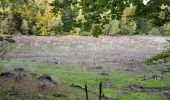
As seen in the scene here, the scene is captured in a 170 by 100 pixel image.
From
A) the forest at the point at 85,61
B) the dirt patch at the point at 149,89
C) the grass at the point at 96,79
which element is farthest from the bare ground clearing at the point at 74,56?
the grass at the point at 96,79

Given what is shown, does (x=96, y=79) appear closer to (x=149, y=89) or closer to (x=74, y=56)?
(x=149, y=89)

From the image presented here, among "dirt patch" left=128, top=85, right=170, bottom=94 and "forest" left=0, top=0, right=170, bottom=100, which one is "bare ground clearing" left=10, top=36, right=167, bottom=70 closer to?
"forest" left=0, top=0, right=170, bottom=100

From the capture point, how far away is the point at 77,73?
1516 inches

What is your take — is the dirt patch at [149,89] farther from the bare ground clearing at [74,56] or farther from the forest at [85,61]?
the bare ground clearing at [74,56]

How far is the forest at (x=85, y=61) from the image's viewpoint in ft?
30.2

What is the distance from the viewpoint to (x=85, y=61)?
164 feet

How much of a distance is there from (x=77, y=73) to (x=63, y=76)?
2823 millimetres

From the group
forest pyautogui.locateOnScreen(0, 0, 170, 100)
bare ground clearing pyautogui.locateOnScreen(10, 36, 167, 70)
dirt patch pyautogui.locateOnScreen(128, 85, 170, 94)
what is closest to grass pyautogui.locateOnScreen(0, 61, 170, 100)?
forest pyautogui.locateOnScreen(0, 0, 170, 100)

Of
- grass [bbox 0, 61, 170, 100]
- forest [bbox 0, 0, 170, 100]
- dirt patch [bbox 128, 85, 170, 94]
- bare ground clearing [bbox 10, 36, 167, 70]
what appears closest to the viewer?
forest [bbox 0, 0, 170, 100]

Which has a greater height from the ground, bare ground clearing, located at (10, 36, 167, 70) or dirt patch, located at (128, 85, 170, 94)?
bare ground clearing, located at (10, 36, 167, 70)

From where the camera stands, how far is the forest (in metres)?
9.20

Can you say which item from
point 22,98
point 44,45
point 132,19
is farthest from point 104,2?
point 44,45

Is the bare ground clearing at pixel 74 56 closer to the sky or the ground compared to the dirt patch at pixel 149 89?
closer to the sky

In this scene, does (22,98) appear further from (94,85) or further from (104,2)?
(94,85)
